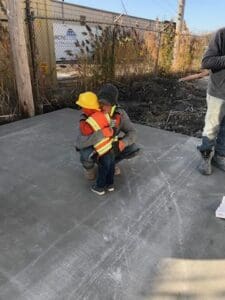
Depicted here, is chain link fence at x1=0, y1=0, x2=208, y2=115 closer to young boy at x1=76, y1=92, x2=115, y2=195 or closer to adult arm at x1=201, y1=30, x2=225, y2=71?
young boy at x1=76, y1=92, x2=115, y2=195

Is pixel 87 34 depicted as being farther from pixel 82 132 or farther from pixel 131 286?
pixel 131 286

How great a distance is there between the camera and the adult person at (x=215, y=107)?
2.22 m

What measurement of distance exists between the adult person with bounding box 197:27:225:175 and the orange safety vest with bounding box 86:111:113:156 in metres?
0.98

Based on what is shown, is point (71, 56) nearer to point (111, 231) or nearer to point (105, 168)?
point (105, 168)

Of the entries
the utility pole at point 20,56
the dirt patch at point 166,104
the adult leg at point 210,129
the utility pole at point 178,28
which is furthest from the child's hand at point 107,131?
the utility pole at point 178,28

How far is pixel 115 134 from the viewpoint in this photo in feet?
6.84

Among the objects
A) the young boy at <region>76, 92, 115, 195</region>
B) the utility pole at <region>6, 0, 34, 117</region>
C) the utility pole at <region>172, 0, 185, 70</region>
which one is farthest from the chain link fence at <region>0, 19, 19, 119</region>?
the utility pole at <region>172, 0, 185, 70</region>

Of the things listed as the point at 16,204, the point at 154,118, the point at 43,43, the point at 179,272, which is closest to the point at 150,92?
the point at 154,118

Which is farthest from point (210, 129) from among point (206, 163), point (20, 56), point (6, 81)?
point (6, 81)

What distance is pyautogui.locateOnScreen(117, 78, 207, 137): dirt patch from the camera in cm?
400

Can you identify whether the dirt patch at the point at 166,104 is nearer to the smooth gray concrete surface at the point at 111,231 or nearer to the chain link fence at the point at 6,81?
the smooth gray concrete surface at the point at 111,231

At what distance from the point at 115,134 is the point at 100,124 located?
0.63 feet

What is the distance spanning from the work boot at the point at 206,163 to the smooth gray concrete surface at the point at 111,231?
0.07 metres

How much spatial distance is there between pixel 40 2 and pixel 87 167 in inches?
161
